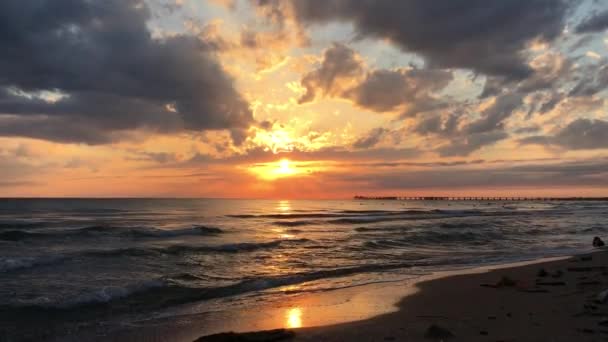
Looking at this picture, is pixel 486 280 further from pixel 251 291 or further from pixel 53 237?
A: pixel 53 237

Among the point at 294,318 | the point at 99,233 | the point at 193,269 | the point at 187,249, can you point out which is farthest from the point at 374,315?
the point at 99,233

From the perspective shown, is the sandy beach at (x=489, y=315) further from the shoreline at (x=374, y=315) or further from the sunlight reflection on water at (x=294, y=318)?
the sunlight reflection on water at (x=294, y=318)

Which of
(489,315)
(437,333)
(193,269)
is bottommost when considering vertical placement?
(193,269)

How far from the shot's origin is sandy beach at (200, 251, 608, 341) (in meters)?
7.17

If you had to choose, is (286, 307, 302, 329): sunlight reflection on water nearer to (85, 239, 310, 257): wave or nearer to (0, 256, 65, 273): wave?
(0, 256, 65, 273): wave

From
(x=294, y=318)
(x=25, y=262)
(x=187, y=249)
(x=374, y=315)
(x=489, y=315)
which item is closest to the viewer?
(x=489, y=315)

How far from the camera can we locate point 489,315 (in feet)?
28.7

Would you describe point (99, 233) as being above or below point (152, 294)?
above

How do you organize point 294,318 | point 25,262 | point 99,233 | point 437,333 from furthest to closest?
point 99,233 → point 25,262 → point 294,318 → point 437,333

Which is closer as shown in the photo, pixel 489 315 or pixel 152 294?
pixel 489 315

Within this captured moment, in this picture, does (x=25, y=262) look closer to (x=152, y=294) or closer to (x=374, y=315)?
(x=152, y=294)

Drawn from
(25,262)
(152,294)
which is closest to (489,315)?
(152,294)

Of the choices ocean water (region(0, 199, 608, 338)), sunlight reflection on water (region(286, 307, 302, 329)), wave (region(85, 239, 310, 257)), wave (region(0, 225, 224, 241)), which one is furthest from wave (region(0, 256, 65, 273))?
sunlight reflection on water (region(286, 307, 302, 329))

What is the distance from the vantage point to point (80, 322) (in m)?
9.32
